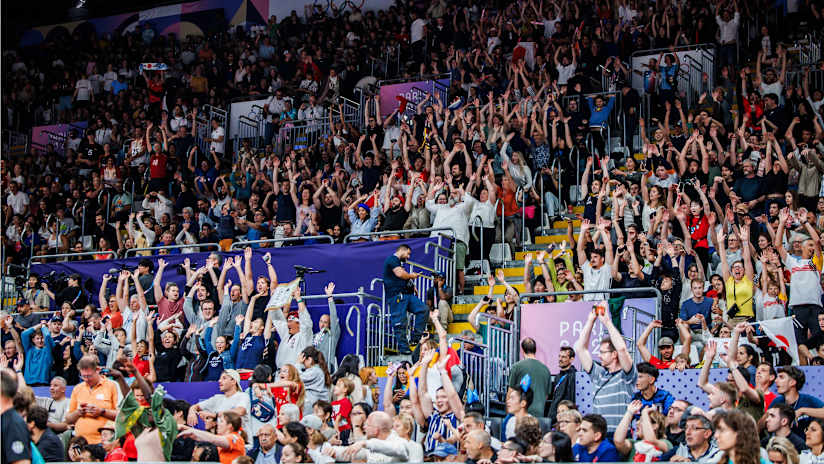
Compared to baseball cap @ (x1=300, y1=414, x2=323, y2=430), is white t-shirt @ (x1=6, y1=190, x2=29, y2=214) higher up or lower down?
higher up

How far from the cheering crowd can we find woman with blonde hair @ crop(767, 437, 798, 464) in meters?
0.02

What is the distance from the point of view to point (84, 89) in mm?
26562

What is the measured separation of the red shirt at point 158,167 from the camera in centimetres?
2133

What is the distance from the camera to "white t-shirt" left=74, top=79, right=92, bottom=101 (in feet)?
86.9

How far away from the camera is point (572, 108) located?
18.7 m

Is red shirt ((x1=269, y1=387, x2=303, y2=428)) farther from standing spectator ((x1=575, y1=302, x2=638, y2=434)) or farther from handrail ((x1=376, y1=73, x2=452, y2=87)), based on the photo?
handrail ((x1=376, y1=73, x2=452, y2=87))

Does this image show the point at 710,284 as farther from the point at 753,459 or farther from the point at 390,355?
the point at 753,459

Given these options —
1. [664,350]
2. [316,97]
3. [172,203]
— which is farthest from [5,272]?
[664,350]

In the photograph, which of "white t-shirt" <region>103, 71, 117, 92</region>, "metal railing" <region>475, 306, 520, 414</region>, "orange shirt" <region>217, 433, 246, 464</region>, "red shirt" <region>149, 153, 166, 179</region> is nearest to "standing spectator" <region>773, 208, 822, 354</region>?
"metal railing" <region>475, 306, 520, 414</region>

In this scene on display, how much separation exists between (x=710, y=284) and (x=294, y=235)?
6.68m

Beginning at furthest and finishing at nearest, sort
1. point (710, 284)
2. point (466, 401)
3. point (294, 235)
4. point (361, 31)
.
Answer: point (361, 31) < point (294, 235) < point (710, 284) < point (466, 401)

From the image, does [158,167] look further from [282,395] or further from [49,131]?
[282,395]

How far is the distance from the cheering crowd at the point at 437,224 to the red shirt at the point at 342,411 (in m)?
0.05

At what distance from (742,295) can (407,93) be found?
35.2 feet
